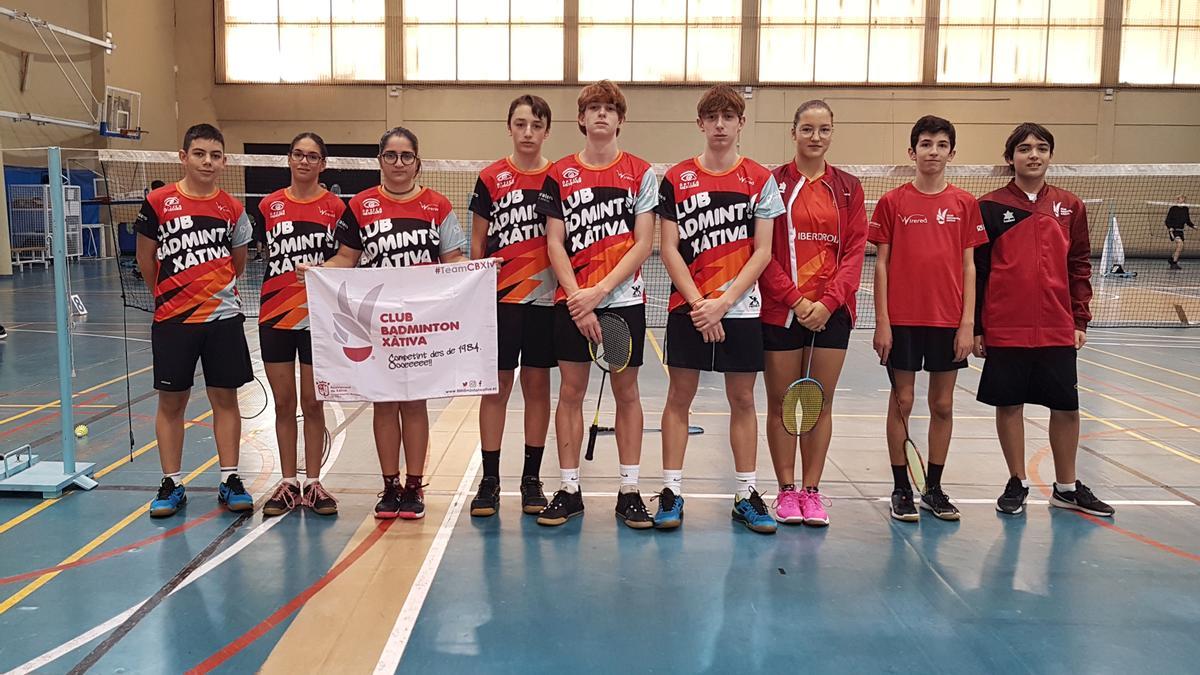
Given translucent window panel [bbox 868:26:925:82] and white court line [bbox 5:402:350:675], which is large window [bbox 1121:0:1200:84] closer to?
translucent window panel [bbox 868:26:925:82]

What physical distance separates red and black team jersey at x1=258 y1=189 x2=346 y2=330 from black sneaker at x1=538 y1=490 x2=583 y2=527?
1684mm

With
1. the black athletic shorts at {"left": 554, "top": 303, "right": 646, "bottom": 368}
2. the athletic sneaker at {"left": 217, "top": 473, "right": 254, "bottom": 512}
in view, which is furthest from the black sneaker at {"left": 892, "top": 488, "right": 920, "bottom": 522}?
the athletic sneaker at {"left": 217, "top": 473, "right": 254, "bottom": 512}

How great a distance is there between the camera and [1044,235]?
488 cm

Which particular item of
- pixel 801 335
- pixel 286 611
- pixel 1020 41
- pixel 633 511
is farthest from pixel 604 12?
pixel 286 611

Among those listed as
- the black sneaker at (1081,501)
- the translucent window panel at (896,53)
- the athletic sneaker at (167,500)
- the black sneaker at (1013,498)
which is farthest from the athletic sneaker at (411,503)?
the translucent window panel at (896,53)

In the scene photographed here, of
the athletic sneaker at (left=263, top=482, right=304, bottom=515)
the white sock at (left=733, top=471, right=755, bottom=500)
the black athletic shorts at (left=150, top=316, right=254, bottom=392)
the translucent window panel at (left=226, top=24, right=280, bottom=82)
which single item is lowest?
the athletic sneaker at (left=263, top=482, right=304, bottom=515)

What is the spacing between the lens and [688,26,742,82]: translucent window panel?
2906cm

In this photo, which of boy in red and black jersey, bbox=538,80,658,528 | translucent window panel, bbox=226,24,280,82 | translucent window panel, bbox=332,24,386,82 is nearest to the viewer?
boy in red and black jersey, bbox=538,80,658,528

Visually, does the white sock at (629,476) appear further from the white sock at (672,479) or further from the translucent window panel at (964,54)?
the translucent window panel at (964,54)

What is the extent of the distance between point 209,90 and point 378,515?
29305 mm

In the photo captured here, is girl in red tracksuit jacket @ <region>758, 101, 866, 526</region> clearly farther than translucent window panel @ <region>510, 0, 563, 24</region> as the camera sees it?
No

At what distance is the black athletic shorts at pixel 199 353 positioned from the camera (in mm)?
4781

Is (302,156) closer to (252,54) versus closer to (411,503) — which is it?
(411,503)

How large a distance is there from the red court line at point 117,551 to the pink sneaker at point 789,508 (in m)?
3.13
